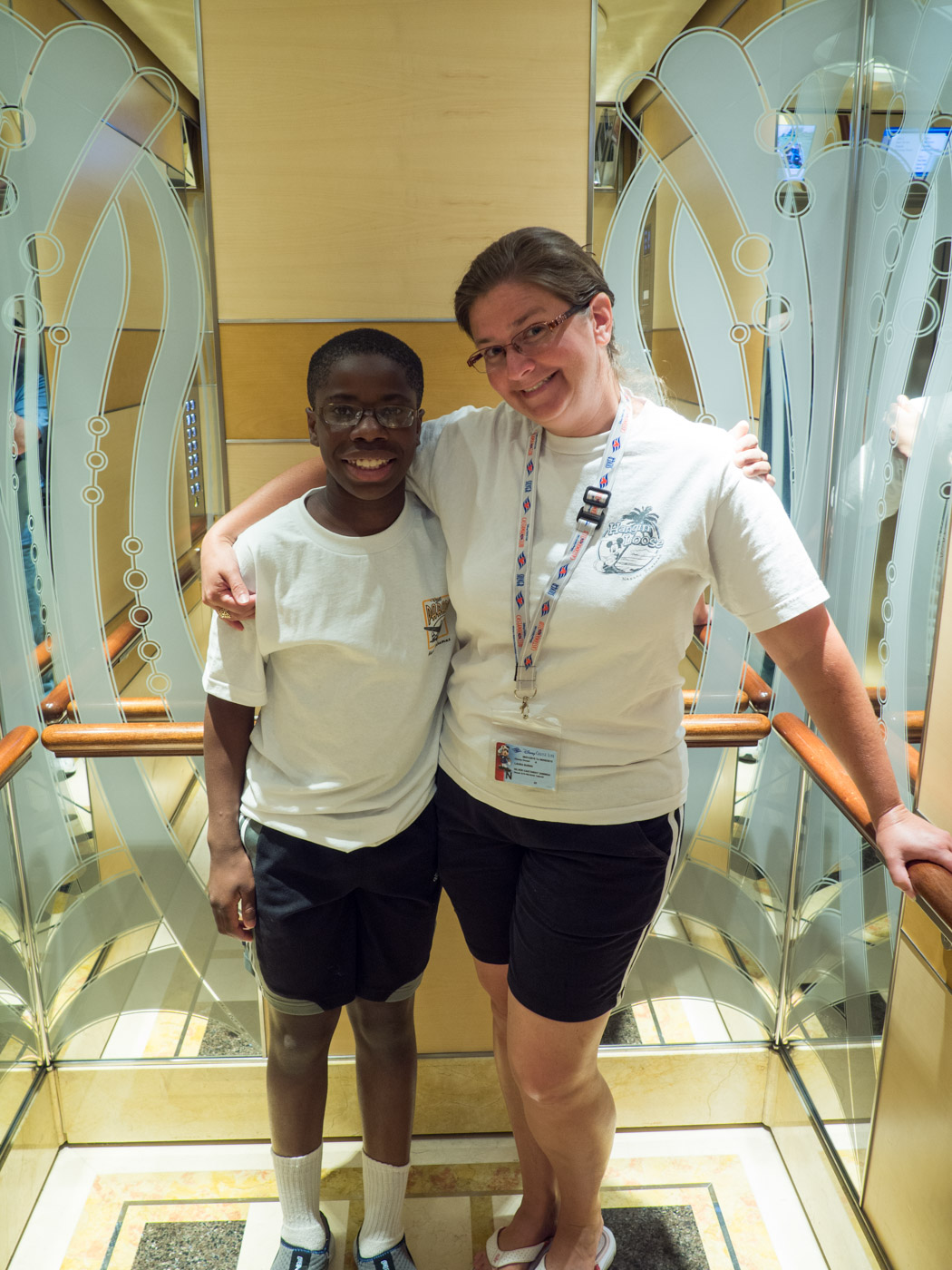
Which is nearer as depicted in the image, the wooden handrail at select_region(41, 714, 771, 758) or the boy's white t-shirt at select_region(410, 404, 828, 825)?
the boy's white t-shirt at select_region(410, 404, 828, 825)

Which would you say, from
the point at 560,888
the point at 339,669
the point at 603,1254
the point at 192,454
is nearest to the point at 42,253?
the point at 192,454

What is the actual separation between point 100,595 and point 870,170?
1830 mm

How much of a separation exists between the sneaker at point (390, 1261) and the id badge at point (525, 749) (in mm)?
1113

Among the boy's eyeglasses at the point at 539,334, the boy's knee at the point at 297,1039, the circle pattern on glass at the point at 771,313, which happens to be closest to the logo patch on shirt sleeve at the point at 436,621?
the boy's eyeglasses at the point at 539,334

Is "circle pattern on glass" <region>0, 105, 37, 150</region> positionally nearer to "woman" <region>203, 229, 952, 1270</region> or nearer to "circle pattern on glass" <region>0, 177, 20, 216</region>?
"circle pattern on glass" <region>0, 177, 20, 216</region>

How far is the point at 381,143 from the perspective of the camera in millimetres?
1936

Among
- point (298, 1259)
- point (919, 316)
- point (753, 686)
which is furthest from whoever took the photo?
point (753, 686)

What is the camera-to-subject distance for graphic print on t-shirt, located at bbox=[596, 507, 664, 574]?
151cm

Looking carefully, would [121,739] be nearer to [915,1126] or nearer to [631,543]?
[631,543]

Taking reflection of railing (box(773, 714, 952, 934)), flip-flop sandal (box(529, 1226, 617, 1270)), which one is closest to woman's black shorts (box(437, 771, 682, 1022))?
reflection of railing (box(773, 714, 952, 934))

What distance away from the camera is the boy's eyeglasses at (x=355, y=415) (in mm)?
1570

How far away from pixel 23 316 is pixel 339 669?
1.04 meters

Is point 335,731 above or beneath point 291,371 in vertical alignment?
beneath

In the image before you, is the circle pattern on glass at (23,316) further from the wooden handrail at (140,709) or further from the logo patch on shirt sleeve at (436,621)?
the logo patch on shirt sleeve at (436,621)
